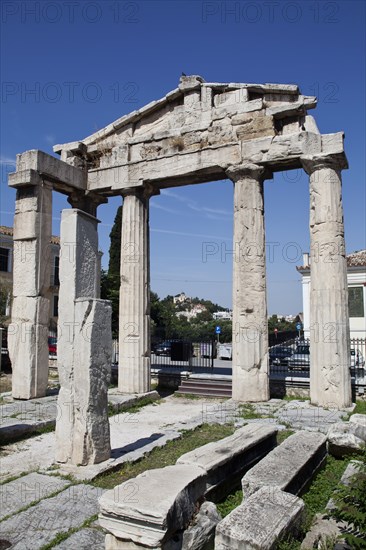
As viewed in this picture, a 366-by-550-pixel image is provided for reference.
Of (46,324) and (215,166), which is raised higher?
(215,166)

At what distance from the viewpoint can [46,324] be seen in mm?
11500

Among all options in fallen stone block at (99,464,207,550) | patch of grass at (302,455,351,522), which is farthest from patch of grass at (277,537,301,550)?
Result: fallen stone block at (99,464,207,550)

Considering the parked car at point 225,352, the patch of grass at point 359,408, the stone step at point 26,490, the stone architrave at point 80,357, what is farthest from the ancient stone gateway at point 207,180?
the parked car at point 225,352

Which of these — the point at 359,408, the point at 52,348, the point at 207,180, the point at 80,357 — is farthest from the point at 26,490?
the point at 52,348

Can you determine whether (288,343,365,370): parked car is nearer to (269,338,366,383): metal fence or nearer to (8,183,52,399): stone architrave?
(269,338,366,383): metal fence

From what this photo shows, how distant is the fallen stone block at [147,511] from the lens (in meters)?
3.58

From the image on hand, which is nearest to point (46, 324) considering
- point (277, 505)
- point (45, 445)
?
point (45, 445)

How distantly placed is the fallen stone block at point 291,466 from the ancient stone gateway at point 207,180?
3939 mm

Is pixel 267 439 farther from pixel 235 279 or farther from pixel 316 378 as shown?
pixel 235 279

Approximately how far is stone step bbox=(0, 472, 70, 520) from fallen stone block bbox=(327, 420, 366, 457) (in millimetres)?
3648

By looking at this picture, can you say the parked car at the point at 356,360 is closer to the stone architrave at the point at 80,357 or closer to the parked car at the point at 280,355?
the parked car at the point at 280,355

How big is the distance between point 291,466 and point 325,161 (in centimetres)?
707

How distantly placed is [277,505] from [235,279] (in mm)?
7107

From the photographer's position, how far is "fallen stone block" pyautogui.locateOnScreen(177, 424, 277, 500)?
4965 millimetres
